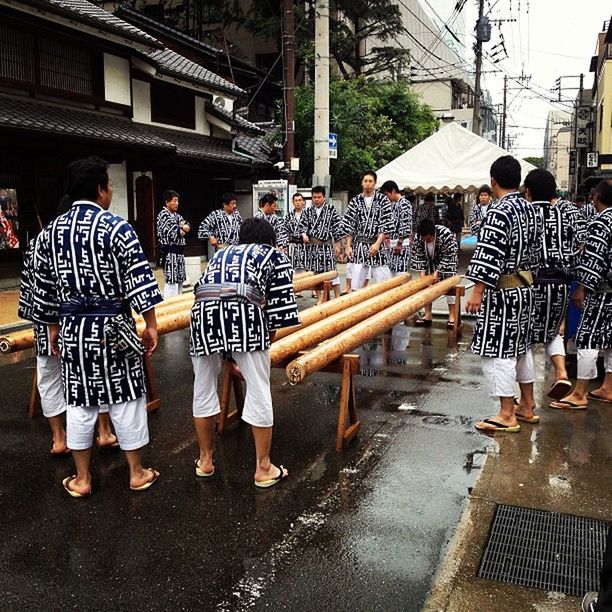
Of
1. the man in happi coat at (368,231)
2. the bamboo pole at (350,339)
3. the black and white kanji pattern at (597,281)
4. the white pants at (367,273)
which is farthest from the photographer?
the white pants at (367,273)

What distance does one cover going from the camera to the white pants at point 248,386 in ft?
13.2

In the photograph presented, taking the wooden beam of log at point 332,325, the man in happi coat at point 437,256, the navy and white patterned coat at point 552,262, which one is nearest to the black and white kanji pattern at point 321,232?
the man in happi coat at point 437,256

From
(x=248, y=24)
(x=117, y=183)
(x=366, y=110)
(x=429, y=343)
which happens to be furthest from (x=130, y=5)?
(x=429, y=343)

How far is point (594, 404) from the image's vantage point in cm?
581

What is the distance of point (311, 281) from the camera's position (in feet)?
29.6

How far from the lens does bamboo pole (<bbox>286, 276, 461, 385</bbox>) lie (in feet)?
14.2

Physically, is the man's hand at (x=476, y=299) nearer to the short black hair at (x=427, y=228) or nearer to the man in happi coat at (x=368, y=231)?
the short black hair at (x=427, y=228)

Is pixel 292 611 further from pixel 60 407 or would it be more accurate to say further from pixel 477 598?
pixel 60 407

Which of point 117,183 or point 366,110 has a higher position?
point 366,110

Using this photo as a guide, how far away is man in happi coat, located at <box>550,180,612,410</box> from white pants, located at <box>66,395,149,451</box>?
367cm

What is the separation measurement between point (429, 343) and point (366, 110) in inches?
662

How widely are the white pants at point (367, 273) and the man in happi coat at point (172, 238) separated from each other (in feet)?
8.90

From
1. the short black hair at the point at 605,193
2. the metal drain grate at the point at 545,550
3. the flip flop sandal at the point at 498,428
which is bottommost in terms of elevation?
the metal drain grate at the point at 545,550

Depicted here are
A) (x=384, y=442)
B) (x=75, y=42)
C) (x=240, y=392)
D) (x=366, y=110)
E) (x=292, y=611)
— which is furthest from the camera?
(x=366, y=110)
